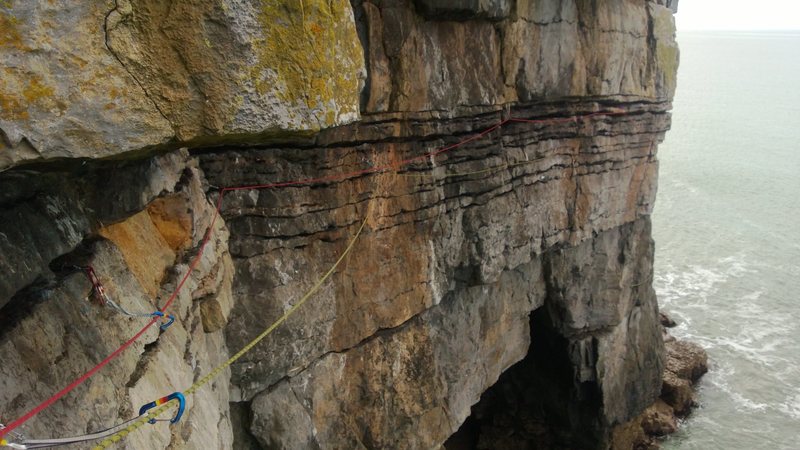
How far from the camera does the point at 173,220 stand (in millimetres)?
3910

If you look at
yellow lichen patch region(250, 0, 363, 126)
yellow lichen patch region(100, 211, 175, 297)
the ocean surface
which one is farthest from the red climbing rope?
the ocean surface

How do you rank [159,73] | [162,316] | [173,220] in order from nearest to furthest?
[159,73], [162,316], [173,220]

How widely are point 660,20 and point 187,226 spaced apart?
9425 mm

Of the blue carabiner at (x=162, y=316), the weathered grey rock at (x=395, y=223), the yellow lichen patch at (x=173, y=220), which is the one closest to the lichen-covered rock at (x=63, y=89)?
the blue carabiner at (x=162, y=316)

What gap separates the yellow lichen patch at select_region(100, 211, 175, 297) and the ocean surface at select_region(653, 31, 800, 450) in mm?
12707

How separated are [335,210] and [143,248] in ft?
8.94

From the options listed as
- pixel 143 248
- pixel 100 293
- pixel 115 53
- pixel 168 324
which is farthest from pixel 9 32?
pixel 168 324

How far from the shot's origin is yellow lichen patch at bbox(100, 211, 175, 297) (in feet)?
10.5

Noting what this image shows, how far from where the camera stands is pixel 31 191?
8.10ft

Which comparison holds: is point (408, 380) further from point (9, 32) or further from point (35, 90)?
point (9, 32)

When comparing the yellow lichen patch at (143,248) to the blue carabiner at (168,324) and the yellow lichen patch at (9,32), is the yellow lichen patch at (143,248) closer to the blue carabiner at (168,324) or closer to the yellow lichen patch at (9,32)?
the blue carabiner at (168,324)

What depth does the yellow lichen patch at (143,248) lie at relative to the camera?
3.19 metres

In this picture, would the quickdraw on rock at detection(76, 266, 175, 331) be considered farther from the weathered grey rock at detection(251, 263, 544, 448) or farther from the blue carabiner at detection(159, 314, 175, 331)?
the weathered grey rock at detection(251, 263, 544, 448)

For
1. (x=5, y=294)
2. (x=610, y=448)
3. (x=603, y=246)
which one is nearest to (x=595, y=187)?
(x=603, y=246)
